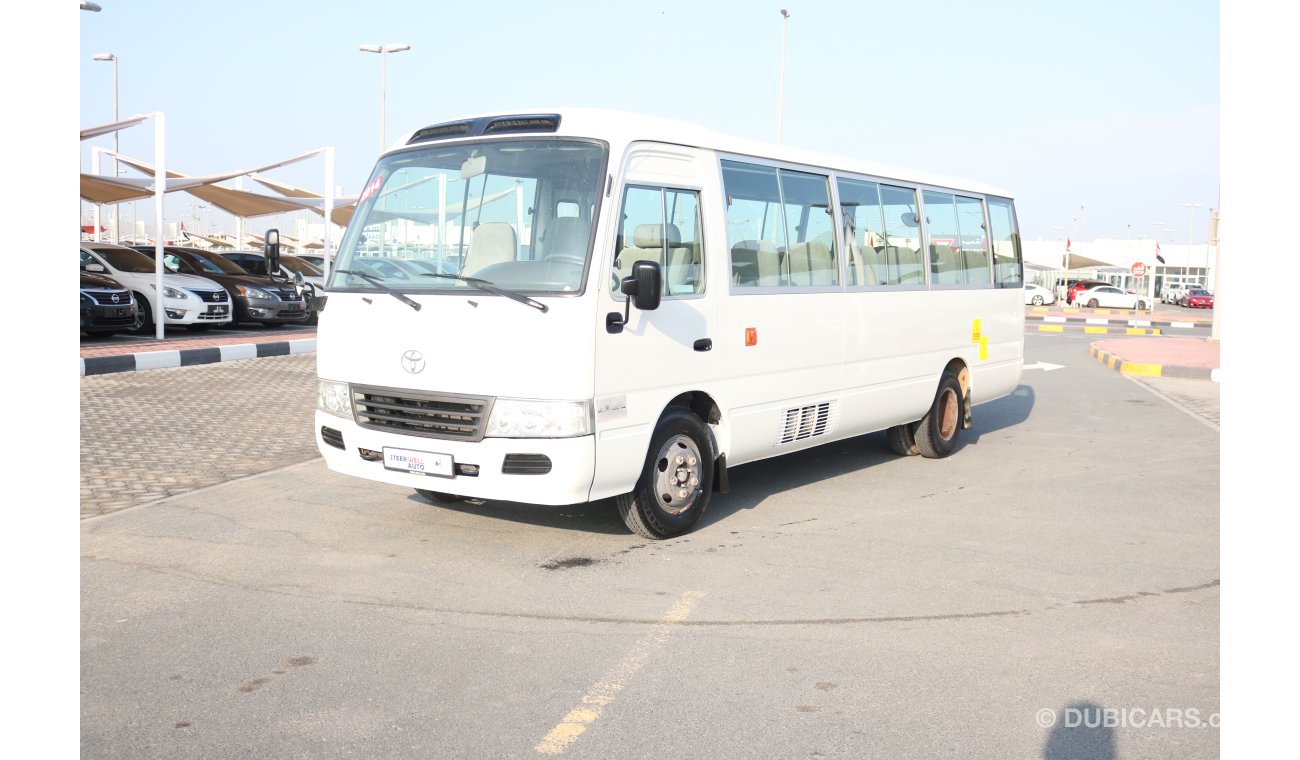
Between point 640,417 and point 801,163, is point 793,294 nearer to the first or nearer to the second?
point 801,163

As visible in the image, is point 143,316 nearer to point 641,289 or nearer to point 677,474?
point 677,474

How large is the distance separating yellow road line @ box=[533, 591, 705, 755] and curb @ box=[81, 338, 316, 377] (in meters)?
11.2

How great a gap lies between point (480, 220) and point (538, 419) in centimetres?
130

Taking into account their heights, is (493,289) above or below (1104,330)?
below

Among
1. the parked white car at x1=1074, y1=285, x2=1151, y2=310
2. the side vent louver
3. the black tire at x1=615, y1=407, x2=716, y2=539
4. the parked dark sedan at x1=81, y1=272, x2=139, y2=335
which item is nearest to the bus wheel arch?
the side vent louver

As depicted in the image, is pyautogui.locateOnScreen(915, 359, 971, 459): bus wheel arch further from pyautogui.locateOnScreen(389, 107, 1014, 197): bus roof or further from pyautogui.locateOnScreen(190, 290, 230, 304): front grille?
pyautogui.locateOnScreen(190, 290, 230, 304): front grille

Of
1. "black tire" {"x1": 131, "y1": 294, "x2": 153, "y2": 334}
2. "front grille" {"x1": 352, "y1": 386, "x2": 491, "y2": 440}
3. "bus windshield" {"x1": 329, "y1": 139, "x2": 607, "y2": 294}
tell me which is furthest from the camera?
"black tire" {"x1": 131, "y1": 294, "x2": 153, "y2": 334}

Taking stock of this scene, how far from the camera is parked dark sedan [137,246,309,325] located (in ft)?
74.8

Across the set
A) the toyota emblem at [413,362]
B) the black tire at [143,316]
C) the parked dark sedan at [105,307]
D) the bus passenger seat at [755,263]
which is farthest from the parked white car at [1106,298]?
the toyota emblem at [413,362]

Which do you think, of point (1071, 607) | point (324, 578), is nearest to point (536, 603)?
point (324, 578)

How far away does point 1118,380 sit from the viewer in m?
17.7

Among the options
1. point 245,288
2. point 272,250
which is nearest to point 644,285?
point 272,250

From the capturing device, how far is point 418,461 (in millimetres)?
6402

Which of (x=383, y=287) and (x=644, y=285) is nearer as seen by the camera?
(x=644, y=285)
